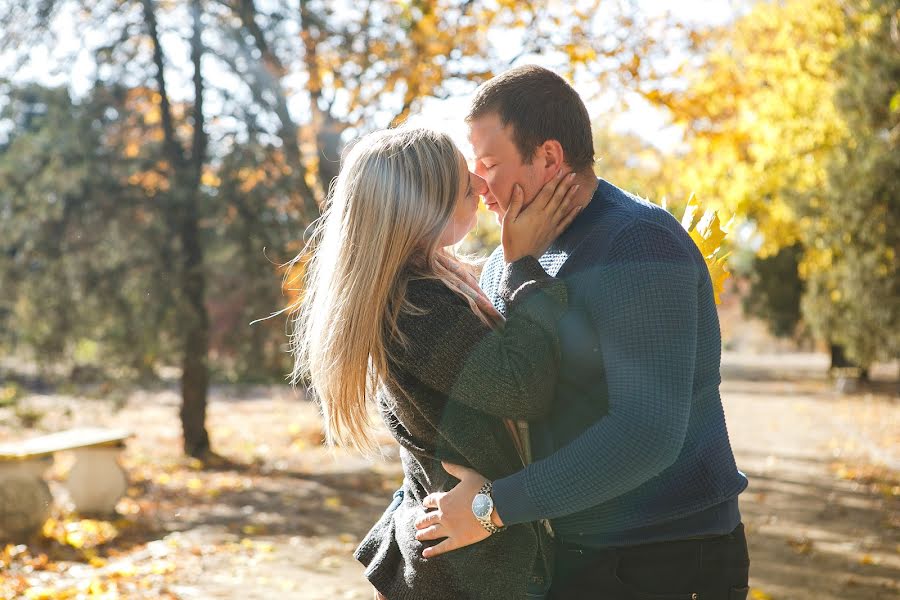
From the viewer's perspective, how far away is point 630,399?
1.83 meters

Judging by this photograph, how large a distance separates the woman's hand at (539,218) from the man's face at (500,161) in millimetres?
25

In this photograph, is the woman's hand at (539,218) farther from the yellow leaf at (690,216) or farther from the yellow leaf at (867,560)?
the yellow leaf at (867,560)

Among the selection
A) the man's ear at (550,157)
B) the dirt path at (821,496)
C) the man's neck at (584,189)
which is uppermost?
the man's ear at (550,157)

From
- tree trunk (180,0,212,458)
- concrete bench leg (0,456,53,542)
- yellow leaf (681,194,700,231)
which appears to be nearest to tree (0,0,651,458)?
tree trunk (180,0,212,458)

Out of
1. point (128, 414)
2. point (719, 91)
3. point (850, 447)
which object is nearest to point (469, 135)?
point (719, 91)

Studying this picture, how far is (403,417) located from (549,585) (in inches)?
21.1

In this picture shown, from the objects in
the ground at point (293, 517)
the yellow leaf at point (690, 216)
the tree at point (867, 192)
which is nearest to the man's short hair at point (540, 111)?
the yellow leaf at point (690, 216)

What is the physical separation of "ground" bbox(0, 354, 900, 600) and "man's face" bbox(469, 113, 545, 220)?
3.01 feet

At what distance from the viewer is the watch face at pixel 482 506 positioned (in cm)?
197

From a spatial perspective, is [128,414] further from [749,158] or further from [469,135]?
[469,135]

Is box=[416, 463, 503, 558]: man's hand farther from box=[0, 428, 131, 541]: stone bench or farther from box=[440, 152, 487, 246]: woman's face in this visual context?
box=[0, 428, 131, 541]: stone bench

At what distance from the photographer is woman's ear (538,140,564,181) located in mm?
2123

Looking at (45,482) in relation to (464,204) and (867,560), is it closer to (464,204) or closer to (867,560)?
(464,204)

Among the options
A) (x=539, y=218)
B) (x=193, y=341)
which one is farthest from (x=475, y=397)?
(x=193, y=341)
